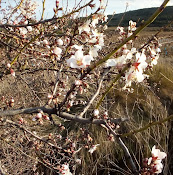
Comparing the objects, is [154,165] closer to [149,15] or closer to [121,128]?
[121,128]

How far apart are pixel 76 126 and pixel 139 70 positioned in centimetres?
282

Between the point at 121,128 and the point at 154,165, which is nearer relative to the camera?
the point at 154,165

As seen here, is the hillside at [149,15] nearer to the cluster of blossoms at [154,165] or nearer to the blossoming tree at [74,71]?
the blossoming tree at [74,71]

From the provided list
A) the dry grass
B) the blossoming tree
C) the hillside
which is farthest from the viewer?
the hillside

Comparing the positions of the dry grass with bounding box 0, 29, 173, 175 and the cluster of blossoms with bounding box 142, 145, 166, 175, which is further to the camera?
the dry grass with bounding box 0, 29, 173, 175

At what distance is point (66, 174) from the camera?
163 cm

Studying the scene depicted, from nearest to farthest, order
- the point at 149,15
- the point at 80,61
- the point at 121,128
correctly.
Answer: the point at 80,61
the point at 121,128
the point at 149,15

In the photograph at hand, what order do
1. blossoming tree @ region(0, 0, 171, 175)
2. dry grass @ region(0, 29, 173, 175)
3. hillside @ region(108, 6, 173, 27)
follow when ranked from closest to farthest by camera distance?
blossoming tree @ region(0, 0, 171, 175)
dry grass @ region(0, 29, 173, 175)
hillside @ region(108, 6, 173, 27)

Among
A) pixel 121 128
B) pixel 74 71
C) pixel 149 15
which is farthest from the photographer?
pixel 149 15

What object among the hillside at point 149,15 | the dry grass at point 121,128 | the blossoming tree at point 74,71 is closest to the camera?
the blossoming tree at point 74,71

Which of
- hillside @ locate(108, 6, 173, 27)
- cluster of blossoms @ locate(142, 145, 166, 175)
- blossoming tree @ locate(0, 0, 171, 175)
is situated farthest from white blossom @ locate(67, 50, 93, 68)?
hillside @ locate(108, 6, 173, 27)

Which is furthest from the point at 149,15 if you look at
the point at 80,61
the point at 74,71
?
the point at 80,61

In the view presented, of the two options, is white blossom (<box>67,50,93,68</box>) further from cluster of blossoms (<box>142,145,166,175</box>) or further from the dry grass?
the dry grass

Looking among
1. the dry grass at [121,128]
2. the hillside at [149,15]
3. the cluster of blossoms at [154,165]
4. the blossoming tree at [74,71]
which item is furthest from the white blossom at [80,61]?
the hillside at [149,15]
